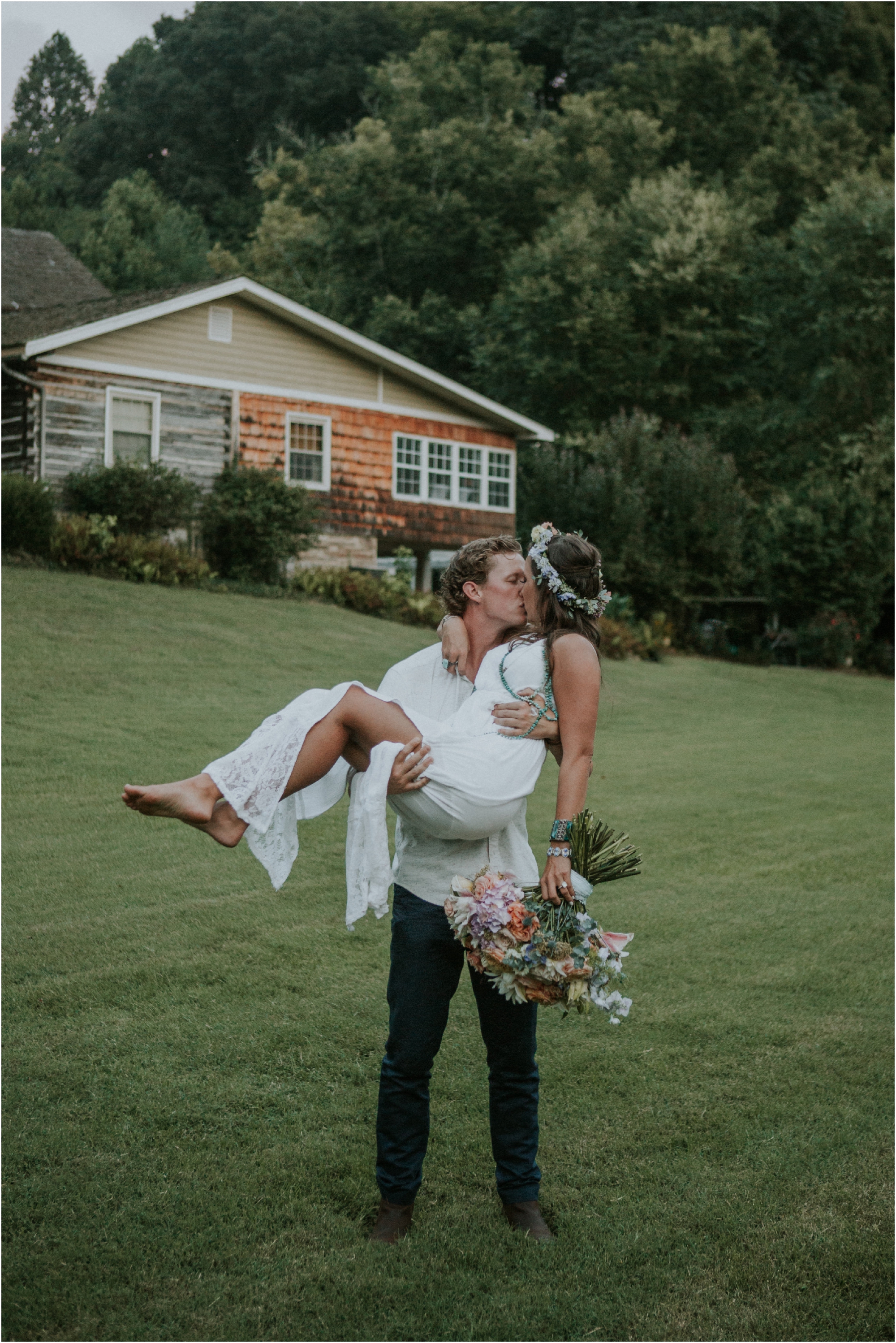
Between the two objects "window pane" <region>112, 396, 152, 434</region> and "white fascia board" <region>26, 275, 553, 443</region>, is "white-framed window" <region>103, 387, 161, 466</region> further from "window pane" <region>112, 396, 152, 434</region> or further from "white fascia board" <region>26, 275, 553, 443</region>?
"white fascia board" <region>26, 275, 553, 443</region>

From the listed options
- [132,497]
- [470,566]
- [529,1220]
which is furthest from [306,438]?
[529,1220]

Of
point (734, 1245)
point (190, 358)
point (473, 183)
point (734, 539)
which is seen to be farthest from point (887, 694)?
point (473, 183)

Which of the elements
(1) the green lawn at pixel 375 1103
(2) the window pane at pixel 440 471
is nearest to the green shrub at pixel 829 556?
(2) the window pane at pixel 440 471

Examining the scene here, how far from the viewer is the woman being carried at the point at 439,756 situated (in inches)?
127

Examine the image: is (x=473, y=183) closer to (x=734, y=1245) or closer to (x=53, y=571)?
(x=53, y=571)

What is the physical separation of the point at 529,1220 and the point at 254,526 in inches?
669

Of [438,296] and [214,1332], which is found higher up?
[438,296]

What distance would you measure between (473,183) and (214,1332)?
1512 inches

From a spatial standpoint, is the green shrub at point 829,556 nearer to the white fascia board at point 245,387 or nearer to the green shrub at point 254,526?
the white fascia board at point 245,387

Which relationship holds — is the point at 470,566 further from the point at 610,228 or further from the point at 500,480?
the point at 610,228

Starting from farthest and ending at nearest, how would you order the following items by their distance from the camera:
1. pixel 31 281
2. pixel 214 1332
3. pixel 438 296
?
pixel 438 296 → pixel 31 281 → pixel 214 1332

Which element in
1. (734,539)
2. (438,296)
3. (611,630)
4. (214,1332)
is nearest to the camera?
(214,1332)

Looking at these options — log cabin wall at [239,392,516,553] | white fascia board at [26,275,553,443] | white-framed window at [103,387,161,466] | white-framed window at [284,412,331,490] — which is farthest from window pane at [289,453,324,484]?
white-framed window at [103,387,161,466]

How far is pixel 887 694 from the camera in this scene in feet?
70.0
